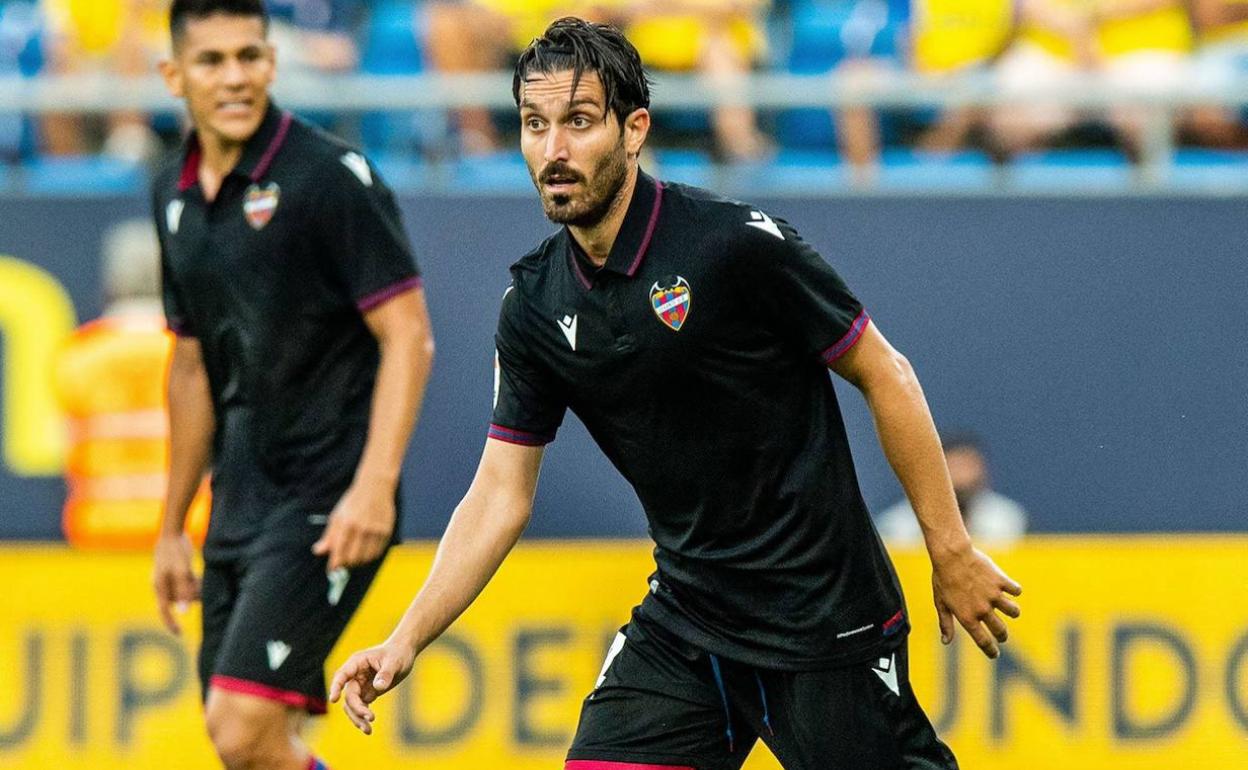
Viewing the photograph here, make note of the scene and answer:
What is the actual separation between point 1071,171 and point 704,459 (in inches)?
203

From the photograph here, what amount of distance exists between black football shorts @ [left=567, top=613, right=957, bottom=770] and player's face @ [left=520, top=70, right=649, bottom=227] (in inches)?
39.5

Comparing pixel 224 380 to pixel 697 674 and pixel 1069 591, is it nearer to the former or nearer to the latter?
pixel 697 674

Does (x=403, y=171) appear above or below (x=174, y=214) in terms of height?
below

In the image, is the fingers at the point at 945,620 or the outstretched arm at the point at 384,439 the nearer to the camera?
the fingers at the point at 945,620

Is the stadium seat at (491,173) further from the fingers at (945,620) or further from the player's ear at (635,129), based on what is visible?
the fingers at (945,620)

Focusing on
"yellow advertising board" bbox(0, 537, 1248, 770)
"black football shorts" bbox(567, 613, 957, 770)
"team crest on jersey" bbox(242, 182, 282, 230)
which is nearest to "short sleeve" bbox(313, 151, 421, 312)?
"team crest on jersey" bbox(242, 182, 282, 230)

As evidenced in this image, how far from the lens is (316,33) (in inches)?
364

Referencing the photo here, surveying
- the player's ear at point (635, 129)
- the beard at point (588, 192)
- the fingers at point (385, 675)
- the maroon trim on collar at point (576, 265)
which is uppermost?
the player's ear at point (635, 129)

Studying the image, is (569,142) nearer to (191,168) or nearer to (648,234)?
(648,234)

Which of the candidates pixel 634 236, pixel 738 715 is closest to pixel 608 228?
pixel 634 236

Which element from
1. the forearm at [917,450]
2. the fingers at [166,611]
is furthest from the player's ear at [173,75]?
the forearm at [917,450]

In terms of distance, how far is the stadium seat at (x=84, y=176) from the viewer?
8602 mm

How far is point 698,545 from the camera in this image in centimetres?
419

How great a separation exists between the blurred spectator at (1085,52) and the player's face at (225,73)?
4171mm
